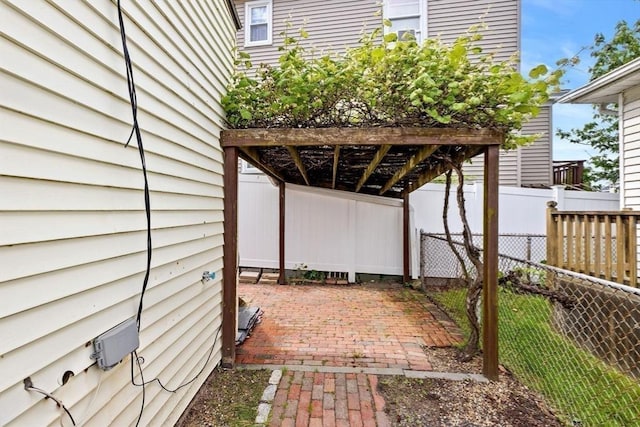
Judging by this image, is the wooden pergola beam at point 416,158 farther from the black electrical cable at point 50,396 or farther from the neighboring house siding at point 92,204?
the black electrical cable at point 50,396

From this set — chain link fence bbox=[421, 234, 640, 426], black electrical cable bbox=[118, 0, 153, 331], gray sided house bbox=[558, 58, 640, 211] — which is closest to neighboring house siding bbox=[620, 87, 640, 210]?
gray sided house bbox=[558, 58, 640, 211]

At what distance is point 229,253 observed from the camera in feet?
11.1

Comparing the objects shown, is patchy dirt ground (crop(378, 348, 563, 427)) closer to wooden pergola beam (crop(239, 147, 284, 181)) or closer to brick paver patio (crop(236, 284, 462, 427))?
brick paver patio (crop(236, 284, 462, 427))

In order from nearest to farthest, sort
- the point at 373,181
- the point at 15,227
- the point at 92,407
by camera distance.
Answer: the point at 15,227
the point at 92,407
the point at 373,181

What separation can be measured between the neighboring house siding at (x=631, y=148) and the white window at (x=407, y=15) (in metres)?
4.43

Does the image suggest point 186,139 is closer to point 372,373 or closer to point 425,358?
point 372,373

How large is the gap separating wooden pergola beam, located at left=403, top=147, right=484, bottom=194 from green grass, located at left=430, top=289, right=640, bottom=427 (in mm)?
1495

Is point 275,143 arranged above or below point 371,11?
below

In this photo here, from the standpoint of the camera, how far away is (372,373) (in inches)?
126

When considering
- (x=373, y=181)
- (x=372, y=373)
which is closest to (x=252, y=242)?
(x=373, y=181)

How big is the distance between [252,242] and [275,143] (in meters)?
4.71

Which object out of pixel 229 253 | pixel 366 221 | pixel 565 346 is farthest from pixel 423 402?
pixel 366 221

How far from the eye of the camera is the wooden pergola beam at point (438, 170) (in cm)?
325

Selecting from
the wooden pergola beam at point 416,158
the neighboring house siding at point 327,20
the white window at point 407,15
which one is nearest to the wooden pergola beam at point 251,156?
the wooden pergola beam at point 416,158
